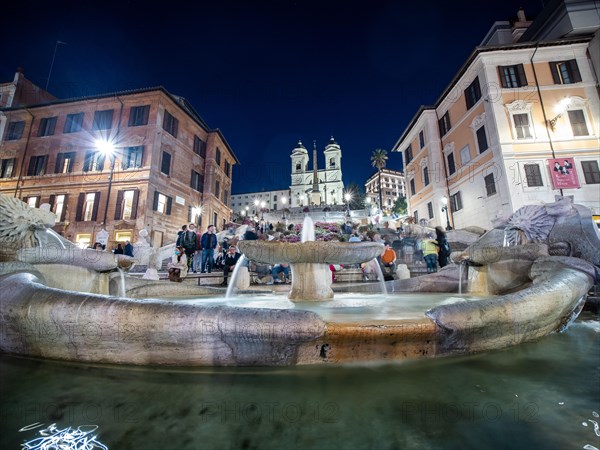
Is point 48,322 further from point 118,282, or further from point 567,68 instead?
point 567,68

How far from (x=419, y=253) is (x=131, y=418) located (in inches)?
657

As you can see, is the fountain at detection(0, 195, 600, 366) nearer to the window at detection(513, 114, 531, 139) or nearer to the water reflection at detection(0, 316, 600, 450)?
the water reflection at detection(0, 316, 600, 450)

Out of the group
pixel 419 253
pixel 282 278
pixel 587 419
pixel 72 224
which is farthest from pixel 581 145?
pixel 72 224

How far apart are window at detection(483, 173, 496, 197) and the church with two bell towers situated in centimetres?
5642

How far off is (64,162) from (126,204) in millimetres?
8213

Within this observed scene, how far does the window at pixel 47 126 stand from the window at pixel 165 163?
446 inches

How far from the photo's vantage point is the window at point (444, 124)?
25.5m

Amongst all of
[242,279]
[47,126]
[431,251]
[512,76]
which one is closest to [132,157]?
[47,126]

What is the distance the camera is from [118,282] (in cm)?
464

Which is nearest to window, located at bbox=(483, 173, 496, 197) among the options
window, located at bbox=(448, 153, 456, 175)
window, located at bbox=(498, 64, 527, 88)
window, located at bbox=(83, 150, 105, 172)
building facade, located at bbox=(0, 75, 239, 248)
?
window, located at bbox=(448, 153, 456, 175)

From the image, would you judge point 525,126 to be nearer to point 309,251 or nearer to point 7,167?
point 309,251

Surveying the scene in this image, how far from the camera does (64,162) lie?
80.3 ft

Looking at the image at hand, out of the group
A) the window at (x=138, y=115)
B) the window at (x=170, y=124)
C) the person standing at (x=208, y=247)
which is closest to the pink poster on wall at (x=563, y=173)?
the person standing at (x=208, y=247)

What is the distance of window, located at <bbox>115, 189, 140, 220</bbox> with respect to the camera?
21938 mm
